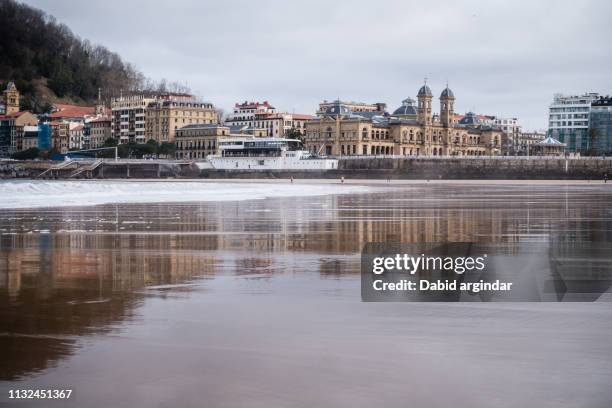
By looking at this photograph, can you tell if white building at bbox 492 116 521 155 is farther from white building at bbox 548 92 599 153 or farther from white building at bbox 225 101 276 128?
white building at bbox 225 101 276 128

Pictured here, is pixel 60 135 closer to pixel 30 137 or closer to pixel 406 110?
pixel 30 137

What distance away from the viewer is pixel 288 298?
9898 mm

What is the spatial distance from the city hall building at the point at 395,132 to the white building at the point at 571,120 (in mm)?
20586

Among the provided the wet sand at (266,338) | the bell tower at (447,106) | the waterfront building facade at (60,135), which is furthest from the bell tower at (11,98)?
the wet sand at (266,338)

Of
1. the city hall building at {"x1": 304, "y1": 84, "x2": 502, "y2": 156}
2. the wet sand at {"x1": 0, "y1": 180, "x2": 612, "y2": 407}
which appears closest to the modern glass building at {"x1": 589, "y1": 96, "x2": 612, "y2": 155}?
the city hall building at {"x1": 304, "y1": 84, "x2": 502, "y2": 156}

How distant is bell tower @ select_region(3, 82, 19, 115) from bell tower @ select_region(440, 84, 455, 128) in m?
99.1

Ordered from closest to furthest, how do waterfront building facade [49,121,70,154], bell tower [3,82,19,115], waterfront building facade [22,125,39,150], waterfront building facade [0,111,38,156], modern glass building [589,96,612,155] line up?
1. modern glass building [589,96,612,155]
2. waterfront building facade [49,121,70,154]
3. waterfront building facade [22,125,39,150]
4. waterfront building facade [0,111,38,156]
5. bell tower [3,82,19,115]

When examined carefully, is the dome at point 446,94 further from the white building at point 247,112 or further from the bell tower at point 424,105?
the white building at point 247,112

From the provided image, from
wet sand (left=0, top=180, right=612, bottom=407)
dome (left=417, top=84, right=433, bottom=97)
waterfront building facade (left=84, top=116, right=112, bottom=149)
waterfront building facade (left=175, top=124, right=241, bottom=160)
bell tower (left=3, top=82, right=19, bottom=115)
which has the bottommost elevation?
wet sand (left=0, top=180, right=612, bottom=407)

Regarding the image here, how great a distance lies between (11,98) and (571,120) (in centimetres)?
12468

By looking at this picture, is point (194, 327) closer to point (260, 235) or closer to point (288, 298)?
point (288, 298)

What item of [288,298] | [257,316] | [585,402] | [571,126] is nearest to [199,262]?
[288,298]

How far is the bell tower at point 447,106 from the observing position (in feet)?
469

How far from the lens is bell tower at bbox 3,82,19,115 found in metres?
184
